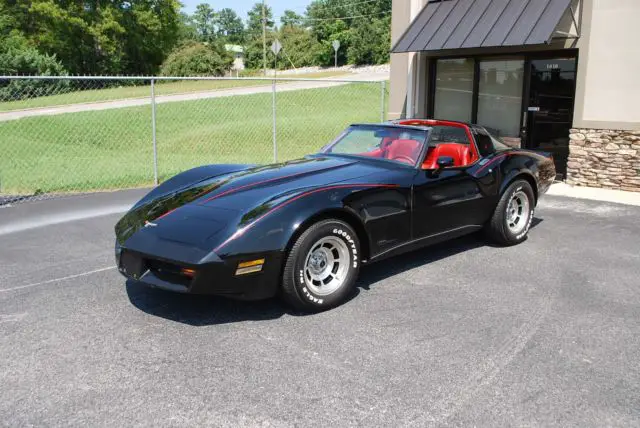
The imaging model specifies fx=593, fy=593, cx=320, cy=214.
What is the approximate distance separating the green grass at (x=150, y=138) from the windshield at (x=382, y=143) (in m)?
5.63

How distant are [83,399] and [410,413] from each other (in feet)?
5.67

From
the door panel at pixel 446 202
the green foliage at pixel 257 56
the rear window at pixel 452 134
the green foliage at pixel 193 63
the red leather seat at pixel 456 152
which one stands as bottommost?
the door panel at pixel 446 202

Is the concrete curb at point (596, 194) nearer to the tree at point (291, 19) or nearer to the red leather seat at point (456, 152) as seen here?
the red leather seat at point (456, 152)

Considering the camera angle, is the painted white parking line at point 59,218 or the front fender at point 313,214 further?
the painted white parking line at point 59,218

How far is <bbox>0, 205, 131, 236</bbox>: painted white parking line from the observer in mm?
7191

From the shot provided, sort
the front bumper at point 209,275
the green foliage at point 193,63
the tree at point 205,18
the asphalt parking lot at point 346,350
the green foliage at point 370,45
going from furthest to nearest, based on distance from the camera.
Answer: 1. the tree at point 205,18
2. the green foliage at point 370,45
3. the green foliage at point 193,63
4. the front bumper at point 209,275
5. the asphalt parking lot at point 346,350

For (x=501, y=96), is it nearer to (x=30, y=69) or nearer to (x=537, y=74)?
(x=537, y=74)

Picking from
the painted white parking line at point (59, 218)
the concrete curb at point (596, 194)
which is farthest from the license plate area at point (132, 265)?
the concrete curb at point (596, 194)

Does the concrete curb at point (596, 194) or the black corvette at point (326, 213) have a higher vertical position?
the black corvette at point (326, 213)

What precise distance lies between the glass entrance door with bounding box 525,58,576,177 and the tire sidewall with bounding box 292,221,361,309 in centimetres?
791

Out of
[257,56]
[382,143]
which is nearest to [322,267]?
[382,143]

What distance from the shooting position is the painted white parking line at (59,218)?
7.19m

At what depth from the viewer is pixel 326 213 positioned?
14.6 ft

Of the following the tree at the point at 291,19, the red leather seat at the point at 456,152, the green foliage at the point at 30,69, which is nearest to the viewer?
the red leather seat at the point at 456,152
